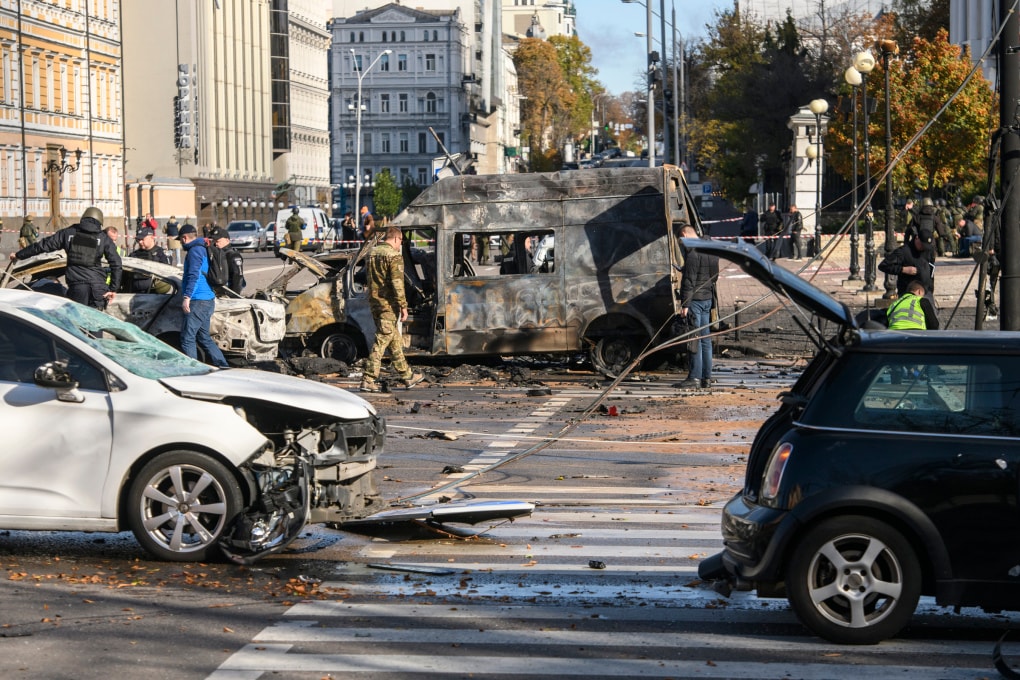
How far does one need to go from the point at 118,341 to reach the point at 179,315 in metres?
9.77

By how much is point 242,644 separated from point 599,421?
908cm

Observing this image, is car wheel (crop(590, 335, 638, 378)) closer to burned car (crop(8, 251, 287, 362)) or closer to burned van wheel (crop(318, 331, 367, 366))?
burned van wheel (crop(318, 331, 367, 366))

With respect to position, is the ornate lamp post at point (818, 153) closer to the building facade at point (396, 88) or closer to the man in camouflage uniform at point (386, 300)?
the man in camouflage uniform at point (386, 300)

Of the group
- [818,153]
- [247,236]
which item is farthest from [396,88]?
[818,153]

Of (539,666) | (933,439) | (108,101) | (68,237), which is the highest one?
(108,101)

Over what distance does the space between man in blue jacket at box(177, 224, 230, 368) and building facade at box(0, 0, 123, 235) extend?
152 ft

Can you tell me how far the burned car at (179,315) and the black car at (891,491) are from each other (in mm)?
12800

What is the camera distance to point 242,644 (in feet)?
23.3

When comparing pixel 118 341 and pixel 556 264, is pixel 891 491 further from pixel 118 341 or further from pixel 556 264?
pixel 556 264

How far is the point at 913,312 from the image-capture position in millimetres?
13523

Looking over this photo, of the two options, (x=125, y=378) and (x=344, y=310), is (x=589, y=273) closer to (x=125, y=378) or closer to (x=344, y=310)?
(x=344, y=310)

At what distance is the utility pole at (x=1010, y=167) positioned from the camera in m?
13.6

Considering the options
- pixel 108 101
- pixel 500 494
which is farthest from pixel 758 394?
pixel 108 101

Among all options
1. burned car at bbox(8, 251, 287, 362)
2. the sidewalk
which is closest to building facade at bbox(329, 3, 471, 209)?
the sidewalk
